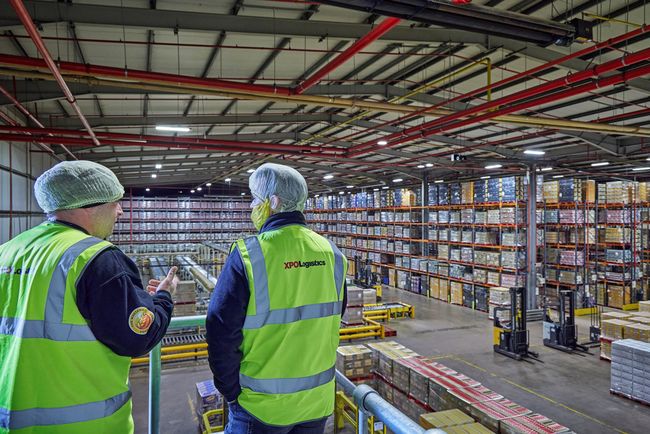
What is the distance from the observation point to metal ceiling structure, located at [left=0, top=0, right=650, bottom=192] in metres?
5.25

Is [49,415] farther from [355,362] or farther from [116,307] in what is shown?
[355,362]

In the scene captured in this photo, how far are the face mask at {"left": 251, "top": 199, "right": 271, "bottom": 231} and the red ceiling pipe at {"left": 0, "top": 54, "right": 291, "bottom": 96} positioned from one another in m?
5.23

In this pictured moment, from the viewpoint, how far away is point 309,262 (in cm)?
183

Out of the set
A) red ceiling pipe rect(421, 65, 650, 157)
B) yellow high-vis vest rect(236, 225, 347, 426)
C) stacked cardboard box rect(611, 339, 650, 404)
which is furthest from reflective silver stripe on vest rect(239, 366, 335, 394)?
stacked cardboard box rect(611, 339, 650, 404)

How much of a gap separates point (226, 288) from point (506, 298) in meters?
13.2

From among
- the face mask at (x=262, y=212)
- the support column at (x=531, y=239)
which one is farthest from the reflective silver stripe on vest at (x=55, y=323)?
the support column at (x=531, y=239)

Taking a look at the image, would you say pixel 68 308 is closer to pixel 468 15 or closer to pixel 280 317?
pixel 280 317

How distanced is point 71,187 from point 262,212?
815 mm

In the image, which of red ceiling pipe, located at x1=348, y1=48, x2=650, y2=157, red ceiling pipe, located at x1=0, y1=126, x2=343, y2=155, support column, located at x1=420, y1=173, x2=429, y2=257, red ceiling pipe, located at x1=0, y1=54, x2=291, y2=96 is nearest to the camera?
red ceiling pipe, located at x1=348, y1=48, x2=650, y2=157

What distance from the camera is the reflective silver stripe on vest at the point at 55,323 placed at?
1.45 meters

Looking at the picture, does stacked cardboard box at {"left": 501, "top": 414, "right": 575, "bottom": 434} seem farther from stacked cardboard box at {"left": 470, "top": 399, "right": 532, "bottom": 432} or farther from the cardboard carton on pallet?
the cardboard carton on pallet

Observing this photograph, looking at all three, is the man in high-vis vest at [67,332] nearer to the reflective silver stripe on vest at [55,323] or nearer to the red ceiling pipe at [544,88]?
the reflective silver stripe on vest at [55,323]

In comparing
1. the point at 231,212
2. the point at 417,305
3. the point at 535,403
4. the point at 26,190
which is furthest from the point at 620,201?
the point at 231,212

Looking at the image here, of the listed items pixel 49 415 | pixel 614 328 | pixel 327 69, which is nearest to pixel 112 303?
pixel 49 415
